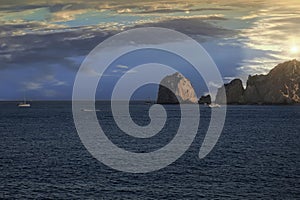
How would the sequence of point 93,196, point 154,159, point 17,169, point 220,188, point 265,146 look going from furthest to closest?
point 265,146
point 154,159
point 17,169
point 220,188
point 93,196

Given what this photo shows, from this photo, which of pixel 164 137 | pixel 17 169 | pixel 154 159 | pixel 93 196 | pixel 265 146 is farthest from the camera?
pixel 164 137

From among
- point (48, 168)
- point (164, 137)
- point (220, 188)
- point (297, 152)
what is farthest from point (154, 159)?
point (164, 137)

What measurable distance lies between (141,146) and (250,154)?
1012 inches

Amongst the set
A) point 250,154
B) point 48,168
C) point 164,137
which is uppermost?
point 48,168

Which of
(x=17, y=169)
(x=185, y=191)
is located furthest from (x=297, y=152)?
(x=17, y=169)

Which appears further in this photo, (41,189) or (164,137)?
(164,137)

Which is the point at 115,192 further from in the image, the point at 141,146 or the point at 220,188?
the point at 141,146

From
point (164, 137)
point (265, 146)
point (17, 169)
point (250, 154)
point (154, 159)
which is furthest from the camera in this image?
point (164, 137)

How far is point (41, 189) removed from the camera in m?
57.0

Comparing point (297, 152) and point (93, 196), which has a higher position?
point (93, 196)

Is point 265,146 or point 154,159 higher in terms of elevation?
point 154,159

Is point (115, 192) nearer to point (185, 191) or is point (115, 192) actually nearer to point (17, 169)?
point (185, 191)

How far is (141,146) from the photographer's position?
102m

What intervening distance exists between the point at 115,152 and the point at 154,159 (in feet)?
38.1
